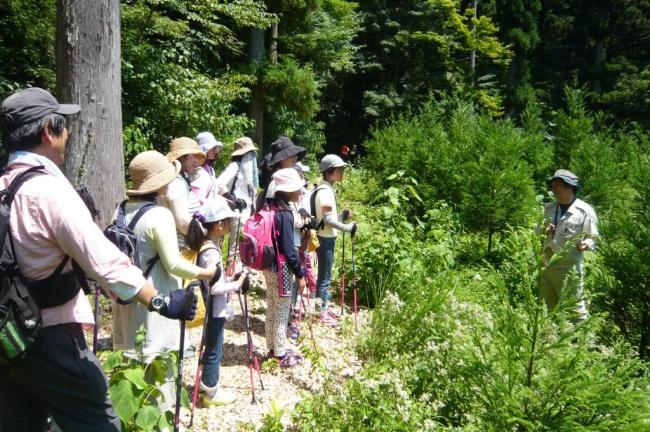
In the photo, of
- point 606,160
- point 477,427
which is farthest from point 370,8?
point 477,427

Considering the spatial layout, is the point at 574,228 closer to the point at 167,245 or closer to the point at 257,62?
the point at 167,245

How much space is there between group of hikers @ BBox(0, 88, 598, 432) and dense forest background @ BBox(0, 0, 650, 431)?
47 cm

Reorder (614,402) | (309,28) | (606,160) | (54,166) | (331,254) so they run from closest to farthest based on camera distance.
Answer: (54,166) → (614,402) → (331,254) → (606,160) → (309,28)

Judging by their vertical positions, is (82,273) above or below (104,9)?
below

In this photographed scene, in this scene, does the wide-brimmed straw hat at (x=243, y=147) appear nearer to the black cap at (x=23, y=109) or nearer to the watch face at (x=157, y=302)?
the black cap at (x=23, y=109)

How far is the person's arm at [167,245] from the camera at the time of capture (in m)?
2.98

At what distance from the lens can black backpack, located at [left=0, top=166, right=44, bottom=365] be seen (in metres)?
2.02

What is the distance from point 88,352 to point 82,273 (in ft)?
1.10

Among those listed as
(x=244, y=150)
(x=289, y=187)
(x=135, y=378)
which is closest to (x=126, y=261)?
(x=135, y=378)

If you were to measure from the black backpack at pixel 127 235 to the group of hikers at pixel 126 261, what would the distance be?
12 millimetres

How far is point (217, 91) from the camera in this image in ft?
34.4

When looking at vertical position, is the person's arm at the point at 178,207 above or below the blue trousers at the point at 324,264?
above

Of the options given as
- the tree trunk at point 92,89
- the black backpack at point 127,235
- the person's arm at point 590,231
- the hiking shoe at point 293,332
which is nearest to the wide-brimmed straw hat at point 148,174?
the black backpack at point 127,235

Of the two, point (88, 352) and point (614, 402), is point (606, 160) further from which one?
point (88, 352)
